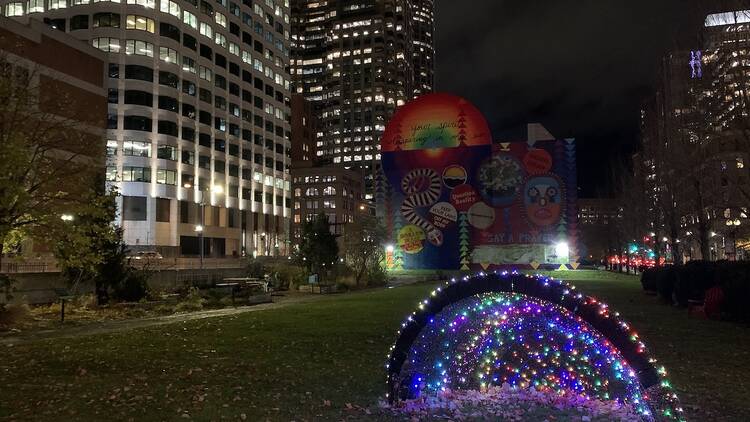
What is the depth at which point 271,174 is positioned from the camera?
114m

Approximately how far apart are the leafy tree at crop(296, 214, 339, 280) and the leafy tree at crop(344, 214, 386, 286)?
237 centimetres

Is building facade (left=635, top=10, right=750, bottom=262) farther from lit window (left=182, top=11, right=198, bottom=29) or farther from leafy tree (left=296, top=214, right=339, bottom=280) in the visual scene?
lit window (left=182, top=11, right=198, bottom=29)

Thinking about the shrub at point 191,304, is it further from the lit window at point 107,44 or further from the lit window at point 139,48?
the lit window at point 139,48

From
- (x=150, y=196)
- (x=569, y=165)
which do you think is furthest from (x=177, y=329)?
(x=150, y=196)

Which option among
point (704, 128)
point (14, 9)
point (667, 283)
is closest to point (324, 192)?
point (14, 9)

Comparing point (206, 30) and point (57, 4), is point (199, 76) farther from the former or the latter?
point (57, 4)

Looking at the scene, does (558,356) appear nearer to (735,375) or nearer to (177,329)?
(735,375)

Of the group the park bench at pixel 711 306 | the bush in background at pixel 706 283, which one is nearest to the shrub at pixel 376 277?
the bush in background at pixel 706 283

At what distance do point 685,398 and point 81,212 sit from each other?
16.3 metres

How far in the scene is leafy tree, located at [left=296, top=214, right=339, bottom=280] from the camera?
3816 centimetres

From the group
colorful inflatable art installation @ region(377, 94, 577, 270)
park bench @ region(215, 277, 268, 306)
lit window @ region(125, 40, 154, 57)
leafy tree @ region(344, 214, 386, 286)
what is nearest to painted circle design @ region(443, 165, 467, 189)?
colorful inflatable art installation @ region(377, 94, 577, 270)

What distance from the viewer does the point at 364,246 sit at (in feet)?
134

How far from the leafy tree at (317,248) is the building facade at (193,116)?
131 ft

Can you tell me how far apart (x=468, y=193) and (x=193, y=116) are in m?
65.3
